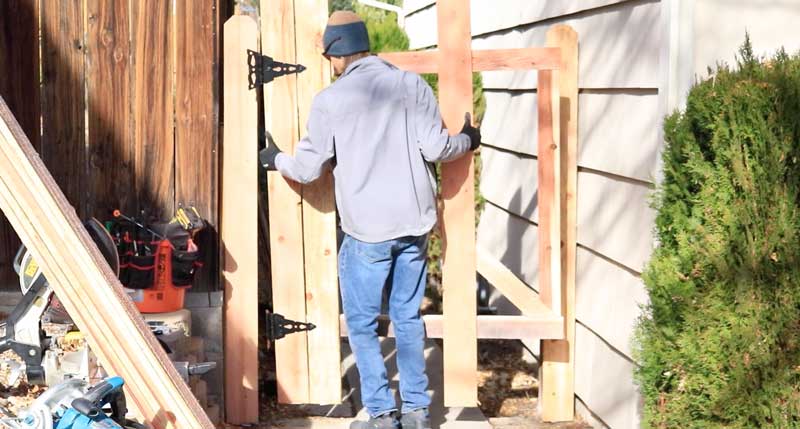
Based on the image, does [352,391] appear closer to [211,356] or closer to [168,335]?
[211,356]

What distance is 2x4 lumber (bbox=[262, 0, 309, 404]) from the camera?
5098mm

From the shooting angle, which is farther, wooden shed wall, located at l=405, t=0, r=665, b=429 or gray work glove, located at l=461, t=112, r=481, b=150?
gray work glove, located at l=461, t=112, r=481, b=150

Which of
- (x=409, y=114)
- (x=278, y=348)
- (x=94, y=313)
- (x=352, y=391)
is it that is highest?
(x=409, y=114)

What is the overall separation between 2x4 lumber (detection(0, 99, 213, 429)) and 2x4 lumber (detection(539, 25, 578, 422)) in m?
2.28

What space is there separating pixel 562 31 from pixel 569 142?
54 cm

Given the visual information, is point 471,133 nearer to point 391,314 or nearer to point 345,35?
point 345,35

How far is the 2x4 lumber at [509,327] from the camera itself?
17.2ft

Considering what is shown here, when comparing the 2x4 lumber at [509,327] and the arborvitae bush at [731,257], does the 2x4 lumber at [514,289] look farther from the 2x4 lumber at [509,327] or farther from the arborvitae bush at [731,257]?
the arborvitae bush at [731,257]

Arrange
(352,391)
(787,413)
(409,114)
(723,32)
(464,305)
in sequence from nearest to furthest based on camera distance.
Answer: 1. (787,413)
2. (723,32)
3. (409,114)
4. (464,305)
5. (352,391)

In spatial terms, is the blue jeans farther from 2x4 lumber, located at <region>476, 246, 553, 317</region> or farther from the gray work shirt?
2x4 lumber, located at <region>476, 246, 553, 317</region>

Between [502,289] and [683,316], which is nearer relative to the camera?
[683,316]

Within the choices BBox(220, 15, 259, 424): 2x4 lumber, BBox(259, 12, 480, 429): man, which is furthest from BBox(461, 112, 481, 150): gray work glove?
BBox(220, 15, 259, 424): 2x4 lumber

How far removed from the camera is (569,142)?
17.8 ft

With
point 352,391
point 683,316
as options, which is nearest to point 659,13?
point 683,316
